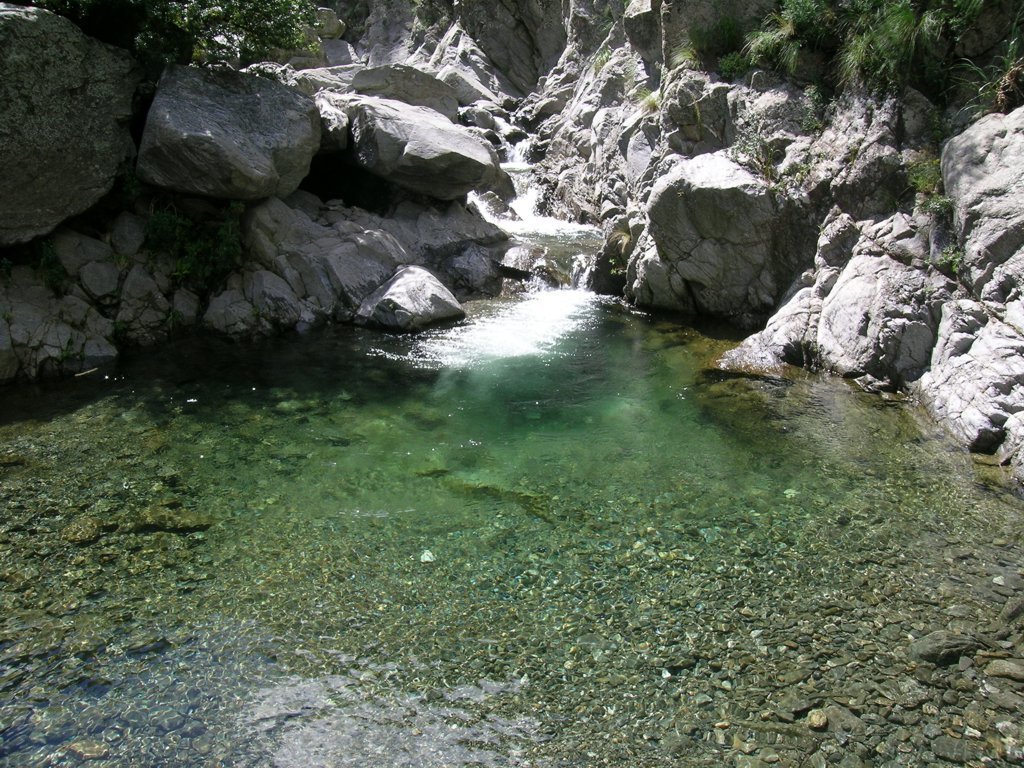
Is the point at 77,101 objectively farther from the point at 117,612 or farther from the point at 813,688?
the point at 813,688

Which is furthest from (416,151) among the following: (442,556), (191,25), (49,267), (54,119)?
(442,556)

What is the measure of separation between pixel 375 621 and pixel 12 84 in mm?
11591

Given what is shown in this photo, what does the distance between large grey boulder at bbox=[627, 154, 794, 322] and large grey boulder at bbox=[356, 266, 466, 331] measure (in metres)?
4.75

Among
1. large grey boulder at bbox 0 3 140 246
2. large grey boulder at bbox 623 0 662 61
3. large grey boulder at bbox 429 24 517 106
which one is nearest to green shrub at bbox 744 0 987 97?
large grey boulder at bbox 623 0 662 61

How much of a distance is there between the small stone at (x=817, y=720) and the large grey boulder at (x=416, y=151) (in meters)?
15.4

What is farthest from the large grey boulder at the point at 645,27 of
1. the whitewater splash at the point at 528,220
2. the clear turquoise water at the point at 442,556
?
the clear turquoise water at the point at 442,556

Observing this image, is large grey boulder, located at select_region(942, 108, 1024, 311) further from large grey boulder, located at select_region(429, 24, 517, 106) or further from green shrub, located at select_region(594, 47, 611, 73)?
large grey boulder, located at select_region(429, 24, 517, 106)

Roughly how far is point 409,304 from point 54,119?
716cm

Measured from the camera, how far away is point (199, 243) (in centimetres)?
1446

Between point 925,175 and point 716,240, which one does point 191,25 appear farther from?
point 925,175

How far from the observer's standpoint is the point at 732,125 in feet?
52.0

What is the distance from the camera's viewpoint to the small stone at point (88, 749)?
16.1 ft

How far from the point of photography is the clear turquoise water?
5.28 m

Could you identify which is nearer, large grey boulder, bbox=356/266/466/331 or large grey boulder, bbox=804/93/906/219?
large grey boulder, bbox=804/93/906/219
